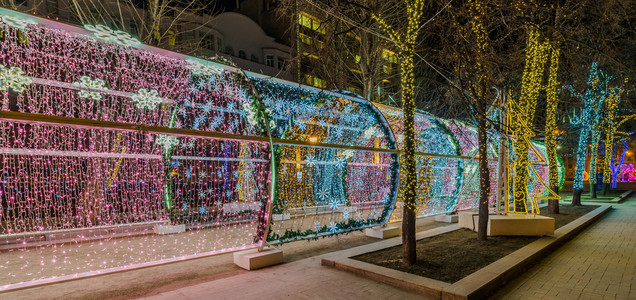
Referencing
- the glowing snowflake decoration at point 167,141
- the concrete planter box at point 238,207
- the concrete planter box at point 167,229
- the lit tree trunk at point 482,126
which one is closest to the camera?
the lit tree trunk at point 482,126

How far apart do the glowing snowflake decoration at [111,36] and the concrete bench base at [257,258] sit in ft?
11.6

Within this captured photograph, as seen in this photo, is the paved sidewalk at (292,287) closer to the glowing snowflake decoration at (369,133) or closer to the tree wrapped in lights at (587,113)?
the glowing snowflake decoration at (369,133)

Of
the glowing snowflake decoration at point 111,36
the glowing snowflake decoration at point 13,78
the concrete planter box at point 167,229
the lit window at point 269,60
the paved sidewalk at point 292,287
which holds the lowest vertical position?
the concrete planter box at point 167,229

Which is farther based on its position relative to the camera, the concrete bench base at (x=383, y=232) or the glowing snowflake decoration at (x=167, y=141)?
the glowing snowflake decoration at (x=167, y=141)

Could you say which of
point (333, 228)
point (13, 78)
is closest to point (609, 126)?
point (333, 228)

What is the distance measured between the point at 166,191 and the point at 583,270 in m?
8.87

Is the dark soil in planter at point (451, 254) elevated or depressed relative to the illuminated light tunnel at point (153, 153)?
depressed

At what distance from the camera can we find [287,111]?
8047 millimetres

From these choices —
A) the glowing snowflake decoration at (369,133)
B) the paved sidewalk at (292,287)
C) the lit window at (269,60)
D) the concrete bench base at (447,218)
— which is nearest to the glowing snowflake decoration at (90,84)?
the paved sidewalk at (292,287)

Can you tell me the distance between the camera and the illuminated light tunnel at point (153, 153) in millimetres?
5336

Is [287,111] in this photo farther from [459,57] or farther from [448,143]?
[448,143]

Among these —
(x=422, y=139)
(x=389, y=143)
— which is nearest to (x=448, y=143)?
(x=422, y=139)

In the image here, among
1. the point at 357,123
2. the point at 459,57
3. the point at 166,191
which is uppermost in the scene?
the point at 459,57

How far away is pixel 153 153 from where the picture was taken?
9078 mm
